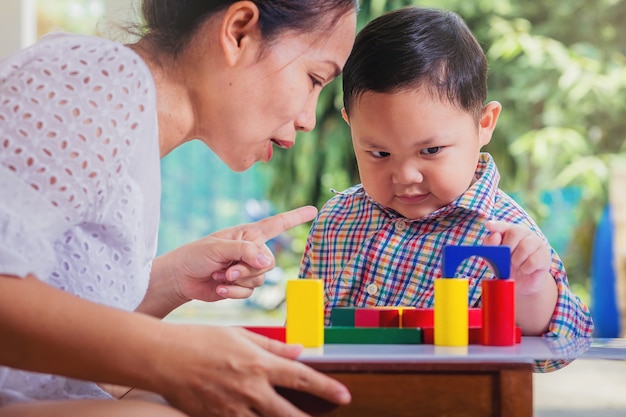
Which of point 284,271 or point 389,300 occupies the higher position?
point 389,300

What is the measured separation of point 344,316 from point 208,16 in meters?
0.49

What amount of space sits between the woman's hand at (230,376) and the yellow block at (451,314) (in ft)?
0.69

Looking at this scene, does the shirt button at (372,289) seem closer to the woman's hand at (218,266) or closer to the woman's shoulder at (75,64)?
the woman's hand at (218,266)

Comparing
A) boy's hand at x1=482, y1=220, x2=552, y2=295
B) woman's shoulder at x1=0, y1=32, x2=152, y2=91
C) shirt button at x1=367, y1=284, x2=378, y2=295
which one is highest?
woman's shoulder at x1=0, y1=32, x2=152, y2=91

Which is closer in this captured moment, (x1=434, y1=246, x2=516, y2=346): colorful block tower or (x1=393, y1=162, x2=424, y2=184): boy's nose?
(x1=434, y1=246, x2=516, y2=346): colorful block tower

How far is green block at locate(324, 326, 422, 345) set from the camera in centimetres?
114

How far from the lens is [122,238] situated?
112cm

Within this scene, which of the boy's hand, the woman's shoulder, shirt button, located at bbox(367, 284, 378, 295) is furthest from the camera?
shirt button, located at bbox(367, 284, 378, 295)

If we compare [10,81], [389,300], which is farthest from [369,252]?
[10,81]

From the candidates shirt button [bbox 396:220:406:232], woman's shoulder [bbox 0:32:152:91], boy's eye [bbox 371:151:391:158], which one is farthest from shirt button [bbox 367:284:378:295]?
woman's shoulder [bbox 0:32:152:91]

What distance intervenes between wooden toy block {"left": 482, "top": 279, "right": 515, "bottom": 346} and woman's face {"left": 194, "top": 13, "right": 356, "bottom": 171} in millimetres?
419

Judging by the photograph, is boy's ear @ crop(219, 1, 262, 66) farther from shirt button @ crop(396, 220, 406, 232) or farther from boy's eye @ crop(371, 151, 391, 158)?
shirt button @ crop(396, 220, 406, 232)

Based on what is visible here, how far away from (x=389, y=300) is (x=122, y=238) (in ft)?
2.28

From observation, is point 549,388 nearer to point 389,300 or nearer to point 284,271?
point 389,300
